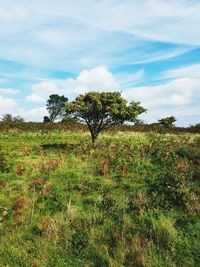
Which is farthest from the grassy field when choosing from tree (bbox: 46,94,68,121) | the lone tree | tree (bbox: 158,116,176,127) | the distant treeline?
tree (bbox: 46,94,68,121)

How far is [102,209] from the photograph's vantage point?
13125mm

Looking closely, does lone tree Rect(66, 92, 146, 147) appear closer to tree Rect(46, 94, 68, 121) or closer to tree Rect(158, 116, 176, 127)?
tree Rect(158, 116, 176, 127)

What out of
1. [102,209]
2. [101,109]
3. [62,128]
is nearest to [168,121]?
[62,128]

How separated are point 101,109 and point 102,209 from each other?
1472cm

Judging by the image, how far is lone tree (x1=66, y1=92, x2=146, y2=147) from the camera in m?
27.2

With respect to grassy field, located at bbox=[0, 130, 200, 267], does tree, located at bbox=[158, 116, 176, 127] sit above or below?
above

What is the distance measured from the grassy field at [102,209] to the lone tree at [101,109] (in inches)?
252

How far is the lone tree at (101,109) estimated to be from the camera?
89.1ft

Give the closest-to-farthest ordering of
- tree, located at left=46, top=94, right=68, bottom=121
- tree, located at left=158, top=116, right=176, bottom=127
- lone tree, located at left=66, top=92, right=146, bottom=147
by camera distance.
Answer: lone tree, located at left=66, top=92, right=146, bottom=147 < tree, located at left=158, top=116, right=176, bottom=127 < tree, located at left=46, top=94, right=68, bottom=121

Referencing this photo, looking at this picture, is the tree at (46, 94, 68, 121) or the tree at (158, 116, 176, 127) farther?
the tree at (46, 94, 68, 121)

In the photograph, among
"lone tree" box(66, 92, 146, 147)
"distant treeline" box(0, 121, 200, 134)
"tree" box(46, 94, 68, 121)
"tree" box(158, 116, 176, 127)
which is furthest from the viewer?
"tree" box(46, 94, 68, 121)

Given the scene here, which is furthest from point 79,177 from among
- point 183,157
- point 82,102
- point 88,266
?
point 82,102

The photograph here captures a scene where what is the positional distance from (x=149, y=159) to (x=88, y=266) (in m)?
11.0

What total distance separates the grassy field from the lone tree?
6408 mm
